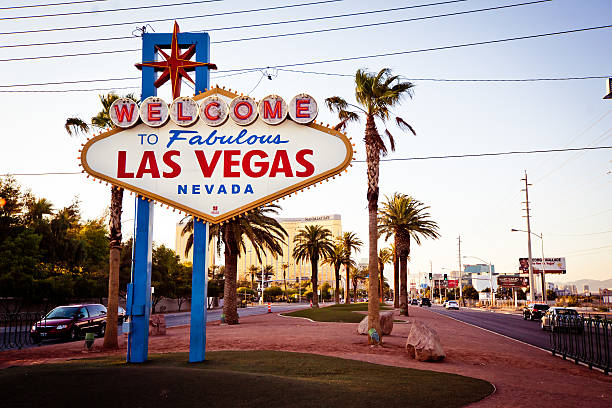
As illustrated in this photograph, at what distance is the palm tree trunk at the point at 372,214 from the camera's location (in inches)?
813

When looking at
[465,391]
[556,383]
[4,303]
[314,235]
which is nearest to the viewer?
[465,391]

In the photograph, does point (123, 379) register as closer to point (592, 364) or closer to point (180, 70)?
point (180, 70)

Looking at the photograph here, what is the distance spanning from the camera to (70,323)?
2225cm

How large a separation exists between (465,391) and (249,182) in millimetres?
7320

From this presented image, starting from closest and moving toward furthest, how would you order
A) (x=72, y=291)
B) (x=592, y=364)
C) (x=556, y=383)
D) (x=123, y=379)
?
(x=123, y=379), (x=556, y=383), (x=592, y=364), (x=72, y=291)

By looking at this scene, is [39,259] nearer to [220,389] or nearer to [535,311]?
[220,389]

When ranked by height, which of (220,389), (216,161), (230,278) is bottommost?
(220,389)

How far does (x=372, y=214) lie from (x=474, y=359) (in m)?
7.96

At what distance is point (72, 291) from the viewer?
40219mm

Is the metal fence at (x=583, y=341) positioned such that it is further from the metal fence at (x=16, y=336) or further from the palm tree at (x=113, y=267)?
the metal fence at (x=16, y=336)

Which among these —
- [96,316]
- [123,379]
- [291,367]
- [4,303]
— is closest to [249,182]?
[291,367]

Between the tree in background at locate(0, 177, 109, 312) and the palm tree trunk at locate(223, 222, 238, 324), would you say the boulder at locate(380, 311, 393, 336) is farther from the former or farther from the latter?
the tree in background at locate(0, 177, 109, 312)

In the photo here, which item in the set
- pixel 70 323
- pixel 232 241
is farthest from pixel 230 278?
pixel 70 323

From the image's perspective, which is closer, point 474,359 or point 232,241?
point 474,359
